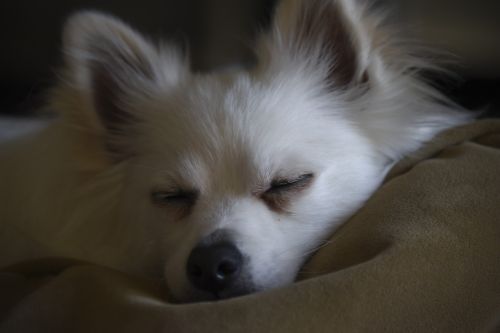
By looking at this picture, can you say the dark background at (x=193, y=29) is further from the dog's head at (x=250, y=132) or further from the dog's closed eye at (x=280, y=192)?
the dog's closed eye at (x=280, y=192)

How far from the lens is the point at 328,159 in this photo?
1.46m

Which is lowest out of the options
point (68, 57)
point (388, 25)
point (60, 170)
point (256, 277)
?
point (60, 170)

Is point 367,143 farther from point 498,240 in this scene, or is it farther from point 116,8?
point 116,8

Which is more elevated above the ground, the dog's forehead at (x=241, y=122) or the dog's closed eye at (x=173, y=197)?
the dog's forehead at (x=241, y=122)

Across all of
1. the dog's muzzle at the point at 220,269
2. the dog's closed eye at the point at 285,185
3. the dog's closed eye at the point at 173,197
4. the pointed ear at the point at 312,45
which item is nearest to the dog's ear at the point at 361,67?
the pointed ear at the point at 312,45

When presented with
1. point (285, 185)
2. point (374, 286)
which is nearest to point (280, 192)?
point (285, 185)

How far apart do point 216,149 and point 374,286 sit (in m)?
0.58

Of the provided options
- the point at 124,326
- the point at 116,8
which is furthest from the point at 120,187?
the point at 116,8

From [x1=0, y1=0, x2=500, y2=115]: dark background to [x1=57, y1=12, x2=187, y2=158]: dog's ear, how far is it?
1339 millimetres

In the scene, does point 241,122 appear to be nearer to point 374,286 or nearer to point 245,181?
point 245,181

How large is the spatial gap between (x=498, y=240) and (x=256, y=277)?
0.49 meters

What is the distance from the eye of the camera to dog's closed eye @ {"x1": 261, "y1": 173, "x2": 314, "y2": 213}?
1400 mm

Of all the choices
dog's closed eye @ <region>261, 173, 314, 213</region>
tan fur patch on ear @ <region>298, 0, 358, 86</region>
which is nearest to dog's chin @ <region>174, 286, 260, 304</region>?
dog's closed eye @ <region>261, 173, 314, 213</region>

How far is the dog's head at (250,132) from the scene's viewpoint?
1.32 m
